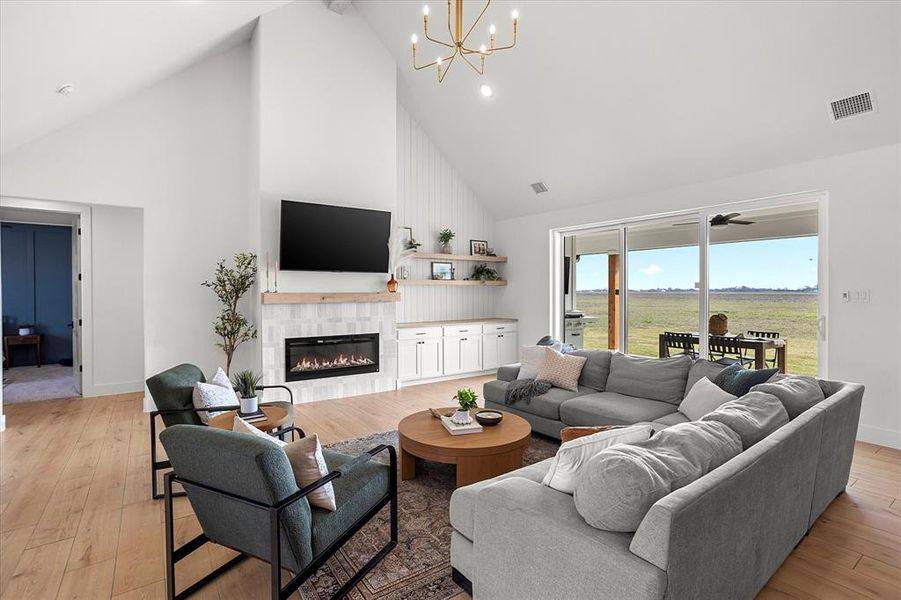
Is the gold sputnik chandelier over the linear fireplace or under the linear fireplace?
over

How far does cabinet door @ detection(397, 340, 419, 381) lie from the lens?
21.4 ft

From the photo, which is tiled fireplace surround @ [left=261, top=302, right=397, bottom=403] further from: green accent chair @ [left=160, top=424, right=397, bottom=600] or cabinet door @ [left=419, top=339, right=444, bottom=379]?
green accent chair @ [left=160, top=424, right=397, bottom=600]

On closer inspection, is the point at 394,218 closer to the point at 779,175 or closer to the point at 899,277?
the point at 779,175

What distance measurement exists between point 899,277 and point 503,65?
4366mm

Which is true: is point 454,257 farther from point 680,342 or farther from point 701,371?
point 701,371

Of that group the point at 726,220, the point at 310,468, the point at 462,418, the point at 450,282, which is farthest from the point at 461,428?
the point at 450,282

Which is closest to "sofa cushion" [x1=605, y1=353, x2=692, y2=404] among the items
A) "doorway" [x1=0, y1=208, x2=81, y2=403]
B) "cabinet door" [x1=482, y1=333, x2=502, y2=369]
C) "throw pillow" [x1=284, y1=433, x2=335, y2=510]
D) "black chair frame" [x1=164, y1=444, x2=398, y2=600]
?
"black chair frame" [x1=164, y1=444, x2=398, y2=600]

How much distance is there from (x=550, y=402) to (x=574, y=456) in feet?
7.49

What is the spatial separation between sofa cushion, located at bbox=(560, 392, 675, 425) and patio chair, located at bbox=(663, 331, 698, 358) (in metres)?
2.07

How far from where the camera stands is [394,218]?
6.29 m

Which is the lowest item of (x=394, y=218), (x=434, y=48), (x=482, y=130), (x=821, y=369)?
(x=821, y=369)

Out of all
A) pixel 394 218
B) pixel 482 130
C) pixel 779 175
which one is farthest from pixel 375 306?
pixel 779 175

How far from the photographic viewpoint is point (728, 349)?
17.3 ft

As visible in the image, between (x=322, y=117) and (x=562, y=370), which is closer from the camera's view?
(x=562, y=370)
